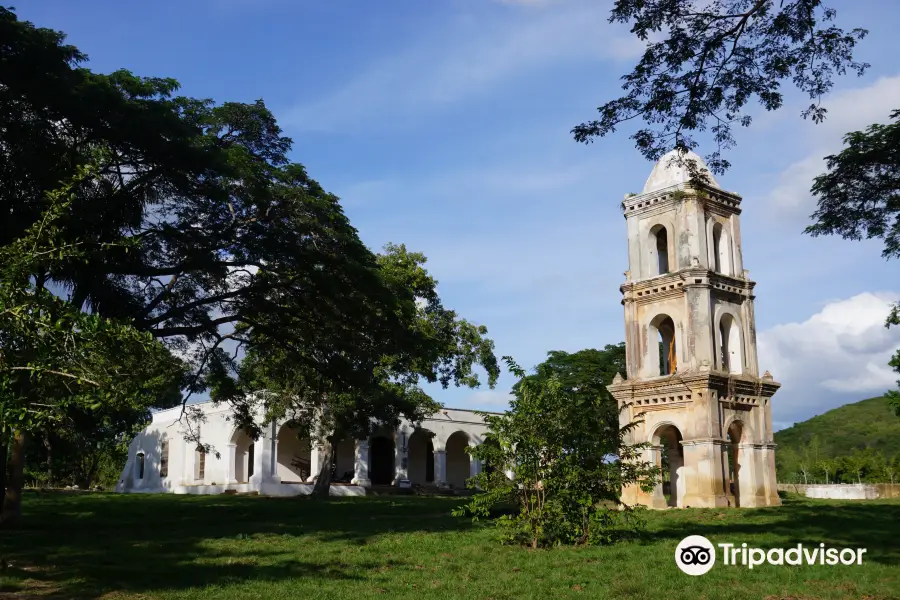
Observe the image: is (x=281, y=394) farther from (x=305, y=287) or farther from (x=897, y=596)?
(x=897, y=596)

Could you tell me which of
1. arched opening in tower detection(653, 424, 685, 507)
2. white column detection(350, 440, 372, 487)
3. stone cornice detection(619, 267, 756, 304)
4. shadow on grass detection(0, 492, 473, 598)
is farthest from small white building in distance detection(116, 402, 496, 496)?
stone cornice detection(619, 267, 756, 304)

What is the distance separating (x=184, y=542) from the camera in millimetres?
14000

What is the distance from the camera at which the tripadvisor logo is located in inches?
451

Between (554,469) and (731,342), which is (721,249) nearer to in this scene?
(731,342)

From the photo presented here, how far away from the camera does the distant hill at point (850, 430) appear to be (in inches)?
2741

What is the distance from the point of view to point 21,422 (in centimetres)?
758

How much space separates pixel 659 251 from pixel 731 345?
3.88 metres

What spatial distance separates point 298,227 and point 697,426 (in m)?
13.8

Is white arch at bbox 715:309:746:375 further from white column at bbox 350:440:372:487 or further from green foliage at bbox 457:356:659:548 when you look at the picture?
white column at bbox 350:440:372:487

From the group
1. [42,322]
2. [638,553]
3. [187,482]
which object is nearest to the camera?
[42,322]

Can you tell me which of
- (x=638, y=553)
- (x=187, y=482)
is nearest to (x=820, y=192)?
(x=638, y=553)

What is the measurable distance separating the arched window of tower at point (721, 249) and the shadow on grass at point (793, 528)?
8.55 m

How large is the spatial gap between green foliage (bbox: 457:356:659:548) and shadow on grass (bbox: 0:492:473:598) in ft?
8.16

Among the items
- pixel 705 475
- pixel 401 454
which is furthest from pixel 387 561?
pixel 401 454
